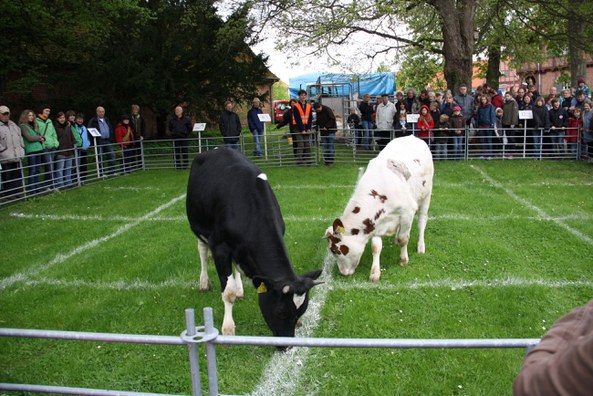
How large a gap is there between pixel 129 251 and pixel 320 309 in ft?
12.4

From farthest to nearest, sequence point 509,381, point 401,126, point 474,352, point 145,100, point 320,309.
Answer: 1. point 145,100
2. point 401,126
3. point 320,309
4. point 474,352
5. point 509,381

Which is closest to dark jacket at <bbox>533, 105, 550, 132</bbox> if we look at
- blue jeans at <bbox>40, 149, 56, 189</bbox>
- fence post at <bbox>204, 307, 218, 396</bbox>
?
blue jeans at <bbox>40, 149, 56, 189</bbox>

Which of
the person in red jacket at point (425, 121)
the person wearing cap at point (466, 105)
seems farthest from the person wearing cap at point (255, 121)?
the person wearing cap at point (466, 105)

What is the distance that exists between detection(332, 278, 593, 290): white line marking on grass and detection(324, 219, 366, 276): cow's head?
300 mm

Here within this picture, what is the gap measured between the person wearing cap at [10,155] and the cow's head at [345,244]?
27.4 ft

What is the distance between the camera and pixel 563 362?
1.16 m

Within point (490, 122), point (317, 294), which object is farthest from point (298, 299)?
point (490, 122)

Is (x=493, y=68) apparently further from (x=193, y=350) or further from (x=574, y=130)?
(x=193, y=350)

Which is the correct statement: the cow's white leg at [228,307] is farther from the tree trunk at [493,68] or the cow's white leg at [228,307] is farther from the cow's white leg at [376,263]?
the tree trunk at [493,68]

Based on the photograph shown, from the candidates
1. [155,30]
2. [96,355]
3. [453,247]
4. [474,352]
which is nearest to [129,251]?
[96,355]

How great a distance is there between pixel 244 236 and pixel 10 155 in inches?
372

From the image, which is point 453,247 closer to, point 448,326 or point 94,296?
point 448,326

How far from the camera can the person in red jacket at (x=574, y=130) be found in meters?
15.5

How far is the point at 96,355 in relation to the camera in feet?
15.6
